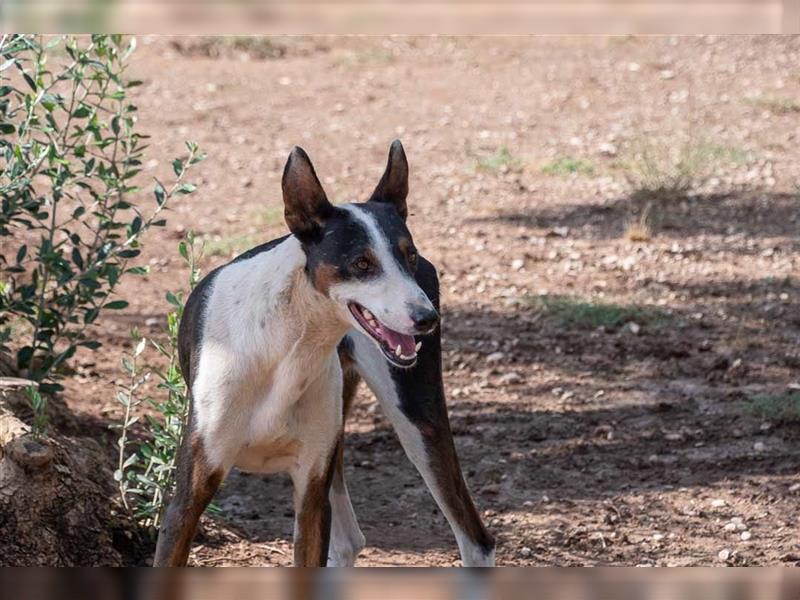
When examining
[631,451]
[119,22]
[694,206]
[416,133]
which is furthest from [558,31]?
[416,133]

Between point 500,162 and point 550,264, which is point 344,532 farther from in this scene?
point 500,162

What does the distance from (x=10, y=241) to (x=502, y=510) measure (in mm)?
3582

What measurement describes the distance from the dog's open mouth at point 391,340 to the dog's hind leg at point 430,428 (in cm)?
77

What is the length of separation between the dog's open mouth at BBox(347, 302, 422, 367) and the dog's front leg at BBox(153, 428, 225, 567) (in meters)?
0.60

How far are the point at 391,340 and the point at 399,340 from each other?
0.07 feet

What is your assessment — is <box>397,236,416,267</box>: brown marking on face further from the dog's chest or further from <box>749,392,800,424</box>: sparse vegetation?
<box>749,392,800,424</box>: sparse vegetation

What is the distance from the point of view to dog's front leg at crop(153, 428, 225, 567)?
414cm

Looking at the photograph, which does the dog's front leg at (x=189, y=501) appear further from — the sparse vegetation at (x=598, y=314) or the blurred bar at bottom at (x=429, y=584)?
the sparse vegetation at (x=598, y=314)

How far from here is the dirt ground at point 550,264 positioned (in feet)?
18.9

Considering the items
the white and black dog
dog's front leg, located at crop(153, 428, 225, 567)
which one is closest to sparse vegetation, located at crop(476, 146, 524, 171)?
the white and black dog

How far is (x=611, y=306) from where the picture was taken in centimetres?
787

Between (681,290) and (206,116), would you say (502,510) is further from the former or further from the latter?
(206,116)

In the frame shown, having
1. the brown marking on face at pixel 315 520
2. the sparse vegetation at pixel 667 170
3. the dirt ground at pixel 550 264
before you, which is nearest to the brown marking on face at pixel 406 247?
the brown marking on face at pixel 315 520

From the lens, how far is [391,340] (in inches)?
155
